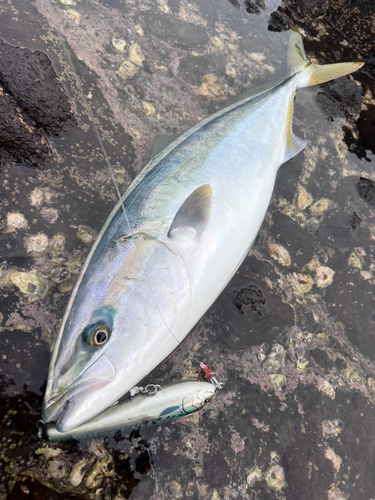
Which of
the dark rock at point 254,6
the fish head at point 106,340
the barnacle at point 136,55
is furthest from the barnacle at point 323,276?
the dark rock at point 254,6

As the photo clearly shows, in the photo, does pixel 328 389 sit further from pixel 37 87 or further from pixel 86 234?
pixel 37 87

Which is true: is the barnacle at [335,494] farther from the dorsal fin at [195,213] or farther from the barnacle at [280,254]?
the dorsal fin at [195,213]

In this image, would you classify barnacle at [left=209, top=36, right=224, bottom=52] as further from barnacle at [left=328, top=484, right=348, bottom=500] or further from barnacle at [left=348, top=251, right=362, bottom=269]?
barnacle at [left=328, top=484, right=348, bottom=500]

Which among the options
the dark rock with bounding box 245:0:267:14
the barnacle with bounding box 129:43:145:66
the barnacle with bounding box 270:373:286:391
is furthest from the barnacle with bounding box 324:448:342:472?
the dark rock with bounding box 245:0:267:14

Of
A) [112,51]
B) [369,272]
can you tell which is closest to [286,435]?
[369,272]

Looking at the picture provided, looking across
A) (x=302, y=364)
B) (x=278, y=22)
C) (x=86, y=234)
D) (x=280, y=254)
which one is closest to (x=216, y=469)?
(x=302, y=364)

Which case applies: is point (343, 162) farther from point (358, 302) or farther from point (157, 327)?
point (157, 327)
